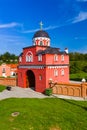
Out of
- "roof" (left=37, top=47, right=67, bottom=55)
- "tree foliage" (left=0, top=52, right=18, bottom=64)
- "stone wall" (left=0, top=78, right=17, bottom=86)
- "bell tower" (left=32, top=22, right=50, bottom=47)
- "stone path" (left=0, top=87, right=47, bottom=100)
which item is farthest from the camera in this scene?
→ "tree foliage" (left=0, top=52, right=18, bottom=64)

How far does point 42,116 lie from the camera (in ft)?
56.4

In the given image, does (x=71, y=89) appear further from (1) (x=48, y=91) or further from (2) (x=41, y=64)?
(2) (x=41, y=64)

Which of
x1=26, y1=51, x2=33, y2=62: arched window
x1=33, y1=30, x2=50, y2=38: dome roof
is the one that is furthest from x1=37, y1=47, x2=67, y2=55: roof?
x1=33, y1=30, x2=50, y2=38: dome roof

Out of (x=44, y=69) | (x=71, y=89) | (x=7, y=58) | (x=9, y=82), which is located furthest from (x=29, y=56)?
(x=7, y=58)

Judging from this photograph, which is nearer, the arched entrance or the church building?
the church building

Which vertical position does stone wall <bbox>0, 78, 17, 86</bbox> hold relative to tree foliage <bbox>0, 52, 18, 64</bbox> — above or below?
below

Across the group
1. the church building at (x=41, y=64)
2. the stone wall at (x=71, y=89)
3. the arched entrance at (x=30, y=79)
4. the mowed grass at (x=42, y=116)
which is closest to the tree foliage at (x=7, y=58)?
the arched entrance at (x=30, y=79)

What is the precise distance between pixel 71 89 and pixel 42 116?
9676mm

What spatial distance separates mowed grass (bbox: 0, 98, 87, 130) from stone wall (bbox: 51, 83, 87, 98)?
354 centimetres

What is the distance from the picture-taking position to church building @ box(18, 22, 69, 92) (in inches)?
1180

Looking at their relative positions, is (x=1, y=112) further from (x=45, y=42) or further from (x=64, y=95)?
(x=45, y=42)

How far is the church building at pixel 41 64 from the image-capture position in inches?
1180

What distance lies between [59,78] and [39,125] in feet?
54.5

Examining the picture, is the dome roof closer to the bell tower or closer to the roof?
the bell tower
